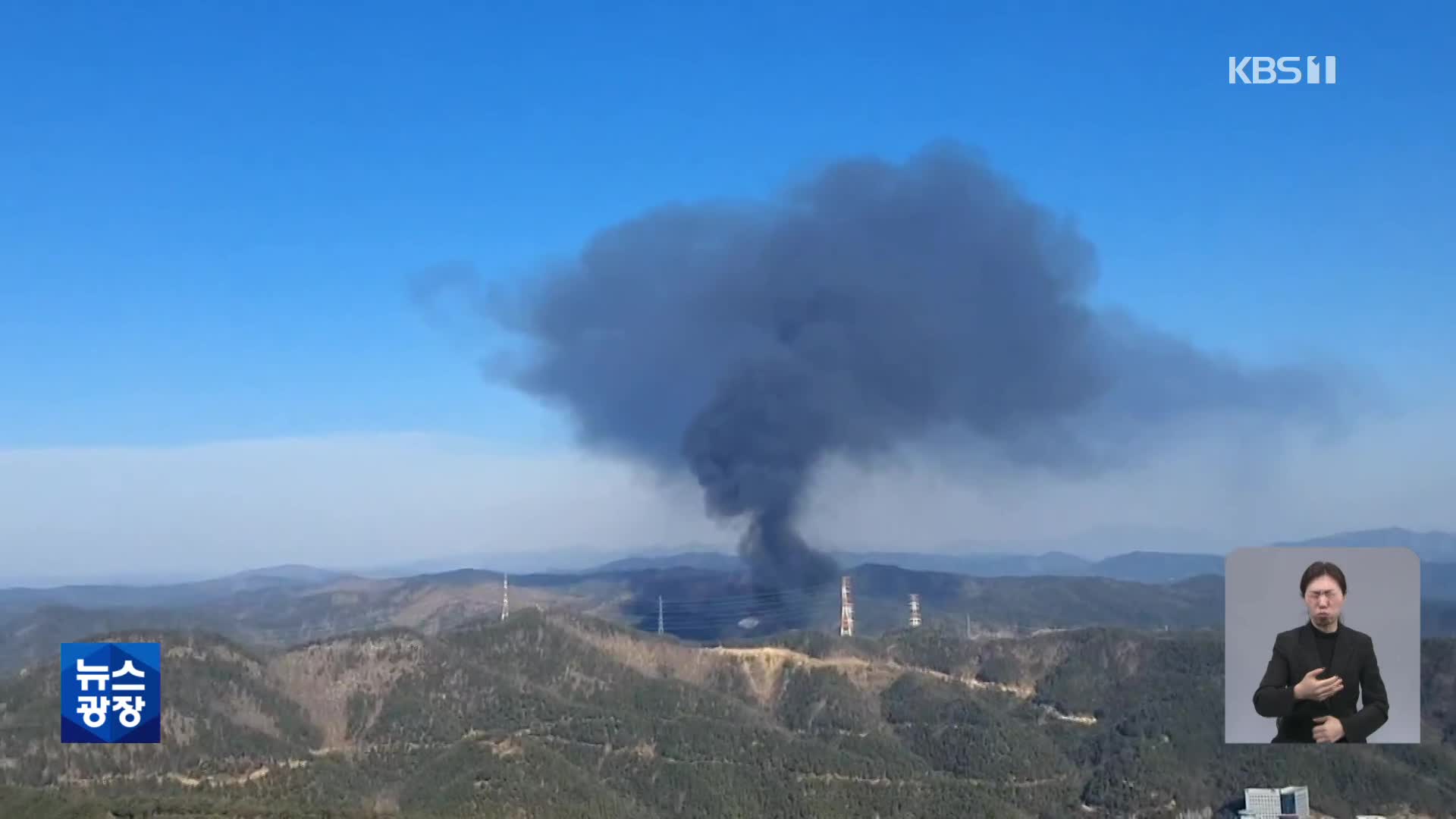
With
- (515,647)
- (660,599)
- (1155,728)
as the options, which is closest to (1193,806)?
(1155,728)

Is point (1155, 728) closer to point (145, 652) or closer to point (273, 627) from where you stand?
point (145, 652)

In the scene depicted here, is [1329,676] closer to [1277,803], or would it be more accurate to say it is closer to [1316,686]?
[1316,686]

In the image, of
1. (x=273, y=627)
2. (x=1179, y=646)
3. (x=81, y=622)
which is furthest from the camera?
(x=273, y=627)

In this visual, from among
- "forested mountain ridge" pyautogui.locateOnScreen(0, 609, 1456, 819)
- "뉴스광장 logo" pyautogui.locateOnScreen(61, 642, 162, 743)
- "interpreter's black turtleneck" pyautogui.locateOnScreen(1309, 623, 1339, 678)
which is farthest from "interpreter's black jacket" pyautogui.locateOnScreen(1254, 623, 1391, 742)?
"forested mountain ridge" pyautogui.locateOnScreen(0, 609, 1456, 819)

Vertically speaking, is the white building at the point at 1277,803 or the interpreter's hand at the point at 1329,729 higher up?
the interpreter's hand at the point at 1329,729

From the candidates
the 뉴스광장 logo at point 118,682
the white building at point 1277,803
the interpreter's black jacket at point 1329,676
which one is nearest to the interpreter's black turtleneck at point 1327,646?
the interpreter's black jacket at point 1329,676

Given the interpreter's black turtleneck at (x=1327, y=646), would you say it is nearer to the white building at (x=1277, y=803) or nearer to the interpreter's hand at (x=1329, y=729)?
the interpreter's hand at (x=1329, y=729)
